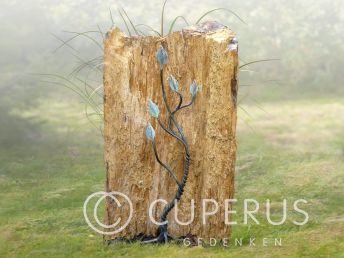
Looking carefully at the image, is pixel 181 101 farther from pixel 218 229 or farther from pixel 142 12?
pixel 142 12

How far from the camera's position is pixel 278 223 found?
4973 mm

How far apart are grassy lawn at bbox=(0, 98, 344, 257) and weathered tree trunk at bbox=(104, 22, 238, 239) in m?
0.36

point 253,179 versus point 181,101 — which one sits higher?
point 181,101

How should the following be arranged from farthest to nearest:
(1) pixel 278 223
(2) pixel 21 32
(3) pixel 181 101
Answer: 1. (2) pixel 21 32
2. (1) pixel 278 223
3. (3) pixel 181 101

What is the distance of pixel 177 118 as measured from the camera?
4203 millimetres

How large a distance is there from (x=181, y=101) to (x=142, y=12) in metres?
9.04

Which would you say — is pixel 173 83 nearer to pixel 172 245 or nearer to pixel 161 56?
pixel 161 56

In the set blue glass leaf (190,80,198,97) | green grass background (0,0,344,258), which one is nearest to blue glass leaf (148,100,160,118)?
blue glass leaf (190,80,198,97)

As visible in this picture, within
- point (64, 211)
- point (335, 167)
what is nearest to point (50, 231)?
point (64, 211)

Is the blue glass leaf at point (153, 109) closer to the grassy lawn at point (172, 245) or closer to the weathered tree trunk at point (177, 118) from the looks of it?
the weathered tree trunk at point (177, 118)

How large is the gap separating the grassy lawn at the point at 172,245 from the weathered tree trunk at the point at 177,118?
1.17 feet

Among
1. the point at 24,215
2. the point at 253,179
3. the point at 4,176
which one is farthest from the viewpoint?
the point at 4,176

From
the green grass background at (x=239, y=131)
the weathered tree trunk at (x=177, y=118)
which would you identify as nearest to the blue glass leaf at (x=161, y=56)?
the weathered tree trunk at (x=177, y=118)

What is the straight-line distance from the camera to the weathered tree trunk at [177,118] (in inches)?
161
